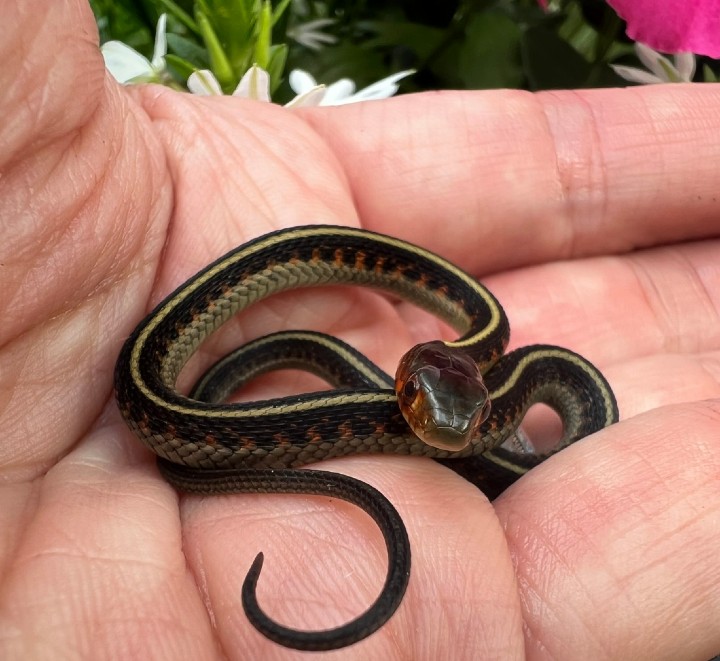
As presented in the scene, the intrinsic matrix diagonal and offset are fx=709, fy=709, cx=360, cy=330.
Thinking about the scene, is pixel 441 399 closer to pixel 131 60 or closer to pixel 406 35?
pixel 131 60

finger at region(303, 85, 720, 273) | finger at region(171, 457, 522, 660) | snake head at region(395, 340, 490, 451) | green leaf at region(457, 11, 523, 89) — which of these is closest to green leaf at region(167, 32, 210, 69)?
finger at region(303, 85, 720, 273)

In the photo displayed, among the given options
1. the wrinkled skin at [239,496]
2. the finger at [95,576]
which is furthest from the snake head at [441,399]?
the finger at [95,576]

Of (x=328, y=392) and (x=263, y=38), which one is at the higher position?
(x=263, y=38)

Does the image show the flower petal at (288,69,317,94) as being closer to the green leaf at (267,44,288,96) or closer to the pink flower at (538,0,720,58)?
the green leaf at (267,44,288,96)

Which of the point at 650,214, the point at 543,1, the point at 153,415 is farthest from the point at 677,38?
the point at 153,415

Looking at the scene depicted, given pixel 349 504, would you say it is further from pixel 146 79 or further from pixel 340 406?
pixel 146 79

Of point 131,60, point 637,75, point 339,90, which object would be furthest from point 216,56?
point 637,75
